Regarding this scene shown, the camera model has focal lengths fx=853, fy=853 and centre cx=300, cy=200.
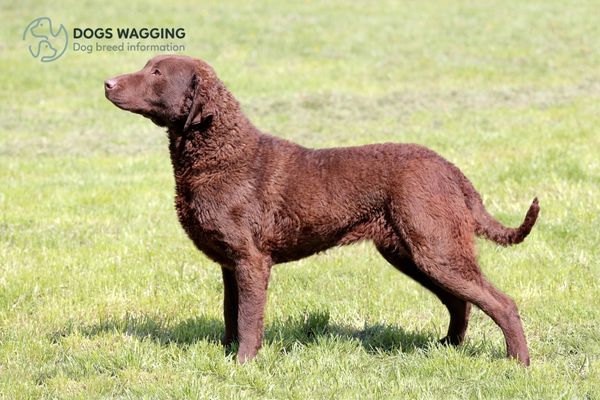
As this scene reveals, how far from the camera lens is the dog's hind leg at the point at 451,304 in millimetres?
5438

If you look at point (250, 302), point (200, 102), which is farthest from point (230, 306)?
point (200, 102)

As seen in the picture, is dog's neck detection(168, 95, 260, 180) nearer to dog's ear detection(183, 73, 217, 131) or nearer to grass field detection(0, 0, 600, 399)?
dog's ear detection(183, 73, 217, 131)

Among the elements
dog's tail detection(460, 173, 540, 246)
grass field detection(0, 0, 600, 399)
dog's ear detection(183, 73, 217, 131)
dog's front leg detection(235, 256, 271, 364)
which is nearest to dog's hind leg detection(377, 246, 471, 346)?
grass field detection(0, 0, 600, 399)

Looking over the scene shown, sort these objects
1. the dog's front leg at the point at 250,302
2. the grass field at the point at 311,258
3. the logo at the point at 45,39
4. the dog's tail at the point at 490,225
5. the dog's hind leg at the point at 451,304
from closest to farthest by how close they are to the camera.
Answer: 1. the grass field at the point at 311,258
2. the dog's front leg at the point at 250,302
3. the dog's tail at the point at 490,225
4. the dog's hind leg at the point at 451,304
5. the logo at the point at 45,39

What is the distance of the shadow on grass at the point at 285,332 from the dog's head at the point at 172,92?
1.44m

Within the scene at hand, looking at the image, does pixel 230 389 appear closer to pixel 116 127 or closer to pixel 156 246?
pixel 156 246

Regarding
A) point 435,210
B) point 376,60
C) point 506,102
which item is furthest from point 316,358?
point 376,60

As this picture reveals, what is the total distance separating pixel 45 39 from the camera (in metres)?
22.0

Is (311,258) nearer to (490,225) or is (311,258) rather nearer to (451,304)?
(451,304)

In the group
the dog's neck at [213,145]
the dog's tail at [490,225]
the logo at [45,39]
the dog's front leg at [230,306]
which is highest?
the logo at [45,39]

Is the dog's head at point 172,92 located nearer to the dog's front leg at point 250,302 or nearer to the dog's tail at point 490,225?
the dog's front leg at point 250,302

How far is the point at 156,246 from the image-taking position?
7816 mm

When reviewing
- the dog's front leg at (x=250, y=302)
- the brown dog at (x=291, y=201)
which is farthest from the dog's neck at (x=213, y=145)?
the dog's front leg at (x=250, y=302)

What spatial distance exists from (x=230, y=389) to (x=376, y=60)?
16.1 m
